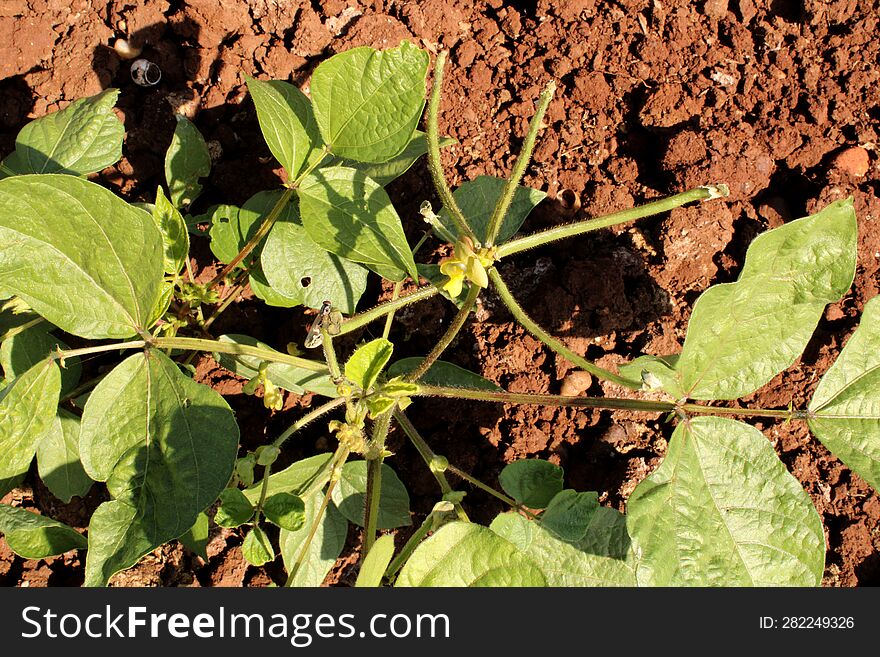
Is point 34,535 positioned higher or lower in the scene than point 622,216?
lower

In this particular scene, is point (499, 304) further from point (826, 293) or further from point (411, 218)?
point (826, 293)

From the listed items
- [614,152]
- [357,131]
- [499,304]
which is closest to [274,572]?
[499,304]

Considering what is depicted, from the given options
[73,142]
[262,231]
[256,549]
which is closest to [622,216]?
[262,231]

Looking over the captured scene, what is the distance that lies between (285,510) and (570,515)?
80 centimetres

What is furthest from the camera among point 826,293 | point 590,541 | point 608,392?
point 608,392

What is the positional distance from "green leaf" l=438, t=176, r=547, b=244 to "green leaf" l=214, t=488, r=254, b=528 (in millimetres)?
1070

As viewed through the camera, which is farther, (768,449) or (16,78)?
(16,78)

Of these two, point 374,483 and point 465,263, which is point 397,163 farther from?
point 374,483

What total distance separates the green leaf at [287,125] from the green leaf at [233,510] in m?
0.98

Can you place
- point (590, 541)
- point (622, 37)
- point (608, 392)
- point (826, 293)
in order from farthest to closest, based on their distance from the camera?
1. point (622, 37)
2. point (608, 392)
3. point (590, 541)
4. point (826, 293)

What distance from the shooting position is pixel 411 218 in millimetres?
2938

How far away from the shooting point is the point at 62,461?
254 centimetres

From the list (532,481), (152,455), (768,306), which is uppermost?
(768,306)

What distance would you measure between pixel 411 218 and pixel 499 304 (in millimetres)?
Answer: 484
